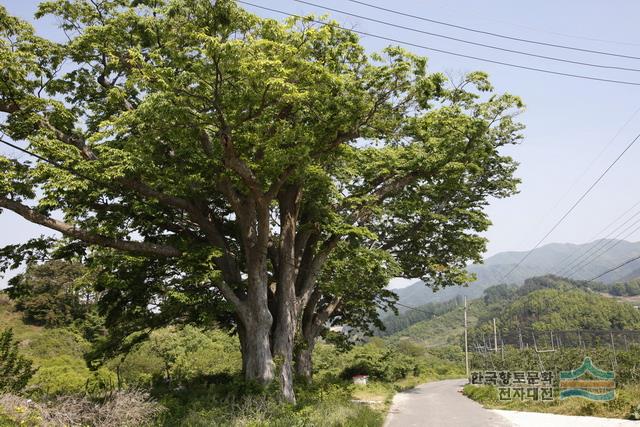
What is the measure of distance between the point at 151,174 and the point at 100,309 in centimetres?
653

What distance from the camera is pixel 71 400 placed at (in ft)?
35.5

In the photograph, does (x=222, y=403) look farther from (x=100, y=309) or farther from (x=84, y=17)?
(x=84, y=17)

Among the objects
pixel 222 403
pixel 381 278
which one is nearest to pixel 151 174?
pixel 222 403

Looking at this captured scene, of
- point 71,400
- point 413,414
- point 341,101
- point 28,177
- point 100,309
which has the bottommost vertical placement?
point 413,414

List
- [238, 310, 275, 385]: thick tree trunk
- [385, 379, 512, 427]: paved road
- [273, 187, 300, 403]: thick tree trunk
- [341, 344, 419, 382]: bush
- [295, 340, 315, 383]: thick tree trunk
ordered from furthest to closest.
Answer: [341, 344, 419, 382]: bush < [295, 340, 315, 383]: thick tree trunk < [273, 187, 300, 403]: thick tree trunk < [385, 379, 512, 427]: paved road < [238, 310, 275, 385]: thick tree trunk

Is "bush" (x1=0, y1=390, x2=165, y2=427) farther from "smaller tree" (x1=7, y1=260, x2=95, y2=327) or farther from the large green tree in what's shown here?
"smaller tree" (x1=7, y1=260, x2=95, y2=327)

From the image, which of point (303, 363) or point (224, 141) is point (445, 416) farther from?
point (224, 141)

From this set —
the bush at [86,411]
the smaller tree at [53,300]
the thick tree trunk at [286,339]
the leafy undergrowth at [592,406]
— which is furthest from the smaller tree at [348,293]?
the smaller tree at [53,300]

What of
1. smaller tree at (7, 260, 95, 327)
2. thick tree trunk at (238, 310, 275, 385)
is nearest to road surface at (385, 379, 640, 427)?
thick tree trunk at (238, 310, 275, 385)

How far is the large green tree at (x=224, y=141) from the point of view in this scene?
1234cm

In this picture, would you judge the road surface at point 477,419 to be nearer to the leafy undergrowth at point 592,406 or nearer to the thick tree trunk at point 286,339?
the leafy undergrowth at point 592,406

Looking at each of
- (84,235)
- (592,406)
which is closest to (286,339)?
(84,235)

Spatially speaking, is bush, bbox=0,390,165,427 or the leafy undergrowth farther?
the leafy undergrowth

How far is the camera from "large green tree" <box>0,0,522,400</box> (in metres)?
12.3
